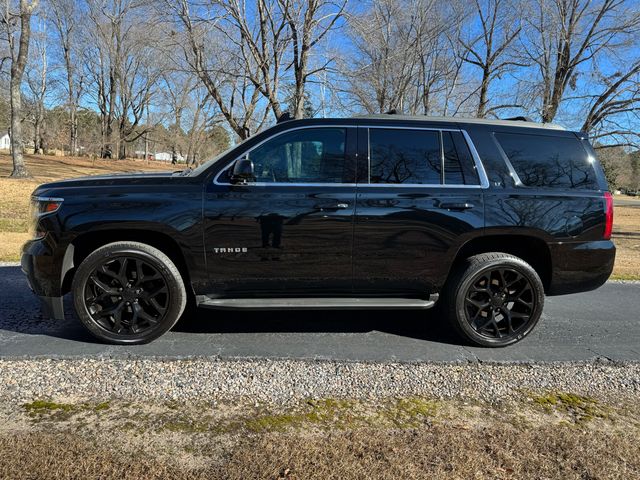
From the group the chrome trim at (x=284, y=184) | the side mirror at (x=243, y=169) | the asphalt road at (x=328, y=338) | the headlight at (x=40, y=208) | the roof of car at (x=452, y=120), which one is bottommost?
the asphalt road at (x=328, y=338)

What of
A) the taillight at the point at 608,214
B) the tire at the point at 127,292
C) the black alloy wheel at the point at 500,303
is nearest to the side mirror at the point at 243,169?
the tire at the point at 127,292

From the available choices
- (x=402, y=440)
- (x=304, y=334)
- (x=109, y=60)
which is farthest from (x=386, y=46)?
(x=109, y=60)

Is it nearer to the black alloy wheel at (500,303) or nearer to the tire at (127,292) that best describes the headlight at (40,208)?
the tire at (127,292)

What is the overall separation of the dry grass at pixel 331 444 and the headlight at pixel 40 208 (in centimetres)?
163

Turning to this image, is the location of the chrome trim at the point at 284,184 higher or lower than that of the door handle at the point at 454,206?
higher

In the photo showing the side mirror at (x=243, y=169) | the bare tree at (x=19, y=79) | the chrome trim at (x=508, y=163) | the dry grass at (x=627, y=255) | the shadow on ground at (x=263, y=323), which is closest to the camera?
the side mirror at (x=243, y=169)

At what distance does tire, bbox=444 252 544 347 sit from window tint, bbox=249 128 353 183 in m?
1.37

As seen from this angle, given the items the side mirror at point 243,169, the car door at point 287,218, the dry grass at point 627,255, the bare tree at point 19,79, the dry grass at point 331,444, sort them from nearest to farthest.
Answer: the dry grass at point 331,444
the side mirror at point 243,169
the car door at point 287,218
the dry grass at point 627,255
the bare tree at point 19,79

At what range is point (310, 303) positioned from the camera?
3881mm

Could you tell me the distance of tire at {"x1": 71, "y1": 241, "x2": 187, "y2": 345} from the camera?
→ 148 inches

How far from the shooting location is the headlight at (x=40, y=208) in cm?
372

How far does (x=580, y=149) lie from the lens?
4156 millimetres

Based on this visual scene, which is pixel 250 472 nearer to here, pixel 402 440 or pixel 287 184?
pixel 402 440

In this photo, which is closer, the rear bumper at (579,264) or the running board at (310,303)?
the running board at (310,303)
